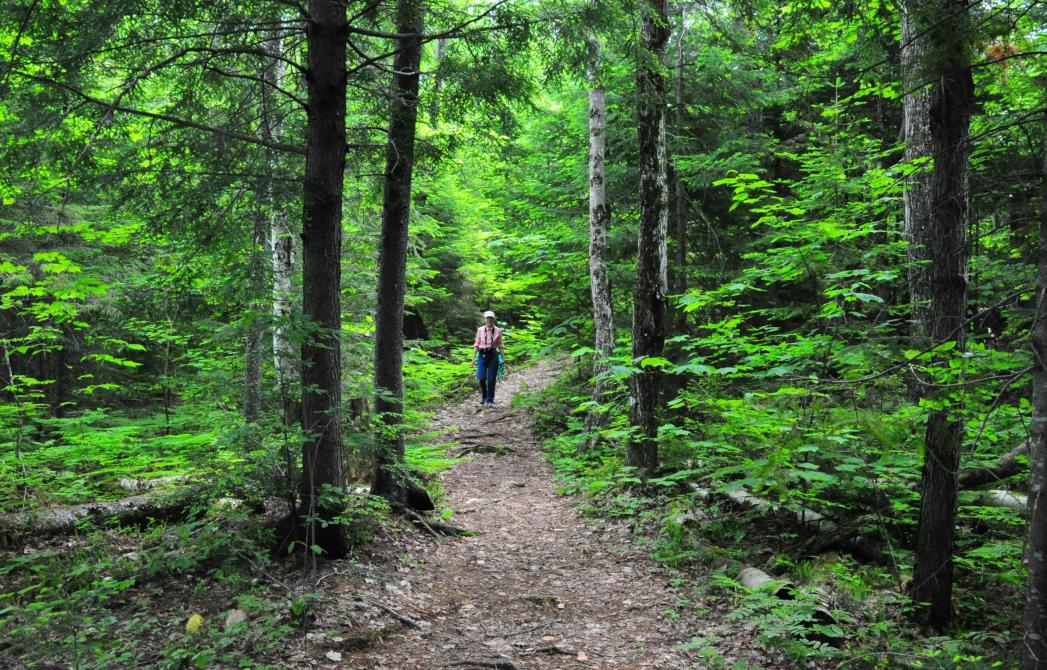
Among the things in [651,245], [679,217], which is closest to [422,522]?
[651,245]

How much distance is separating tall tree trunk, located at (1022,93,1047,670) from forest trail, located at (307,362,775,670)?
1619 millimetres

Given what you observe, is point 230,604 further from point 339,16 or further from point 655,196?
point 655,196

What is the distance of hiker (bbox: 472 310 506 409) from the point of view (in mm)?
13289

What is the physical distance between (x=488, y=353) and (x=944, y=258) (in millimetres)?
9754

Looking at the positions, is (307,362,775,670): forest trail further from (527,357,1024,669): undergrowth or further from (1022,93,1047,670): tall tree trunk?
(1022,93,1047,670): tall tree trunk

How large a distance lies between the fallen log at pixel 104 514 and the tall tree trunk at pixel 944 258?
659cm

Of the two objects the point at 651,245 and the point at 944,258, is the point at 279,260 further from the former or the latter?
the point at 944,258

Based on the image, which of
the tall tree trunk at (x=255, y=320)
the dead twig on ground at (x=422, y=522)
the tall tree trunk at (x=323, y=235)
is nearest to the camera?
the tall tree trunk at (x=255, y=320)

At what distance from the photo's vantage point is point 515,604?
5.74 meters

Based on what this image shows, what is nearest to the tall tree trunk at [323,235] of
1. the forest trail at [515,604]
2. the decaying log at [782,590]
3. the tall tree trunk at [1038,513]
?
the forest trail at [515,604]

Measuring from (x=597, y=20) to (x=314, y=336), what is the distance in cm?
445

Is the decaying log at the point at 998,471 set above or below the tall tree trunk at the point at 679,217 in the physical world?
below

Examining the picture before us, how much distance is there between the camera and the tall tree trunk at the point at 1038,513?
10.9ft

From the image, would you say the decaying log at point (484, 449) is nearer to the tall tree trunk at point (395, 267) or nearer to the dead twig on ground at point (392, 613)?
the tall tree trunk at point (395, 267)
